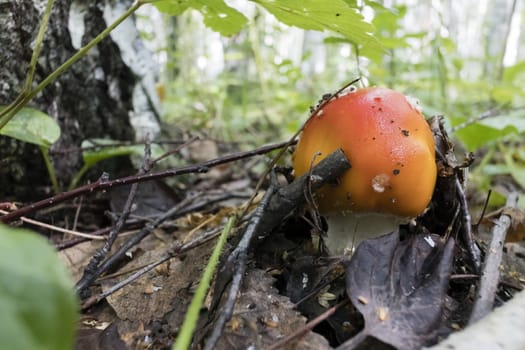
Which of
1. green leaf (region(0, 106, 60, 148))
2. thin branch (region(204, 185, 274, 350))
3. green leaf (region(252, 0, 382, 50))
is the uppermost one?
green leaf (region(252, 0, 382, 50))

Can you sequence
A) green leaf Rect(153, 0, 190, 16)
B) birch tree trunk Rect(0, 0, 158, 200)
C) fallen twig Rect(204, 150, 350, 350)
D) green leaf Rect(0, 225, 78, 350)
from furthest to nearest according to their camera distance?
birch tree trunk Rect(0, 0, 158, 200) < green leaf Rect(153, 0, 190, 16) < fallen twig Rect(204, 150, 350, 350) < green leaf Rect(0, 225, 78, 350)

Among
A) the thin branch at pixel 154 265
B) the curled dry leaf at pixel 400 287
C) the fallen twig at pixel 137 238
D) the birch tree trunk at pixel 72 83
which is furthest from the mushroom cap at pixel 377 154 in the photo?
the birch tree trunk at pixel 72 83

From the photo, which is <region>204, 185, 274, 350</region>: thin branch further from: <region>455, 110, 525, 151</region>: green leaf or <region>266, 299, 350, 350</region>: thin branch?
<region>455, 110, 525, 151</region>: green leaf

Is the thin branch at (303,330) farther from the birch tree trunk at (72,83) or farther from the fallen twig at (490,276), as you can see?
the birch tree trunk at (72,83)

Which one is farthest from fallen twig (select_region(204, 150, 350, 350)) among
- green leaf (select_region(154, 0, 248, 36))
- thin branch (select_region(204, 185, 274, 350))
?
green leaf (select_region(154, 0, 248, 36))

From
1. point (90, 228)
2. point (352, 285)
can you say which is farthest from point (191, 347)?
point (90, 228)

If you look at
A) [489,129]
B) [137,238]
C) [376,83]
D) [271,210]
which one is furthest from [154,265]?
[489,129]
